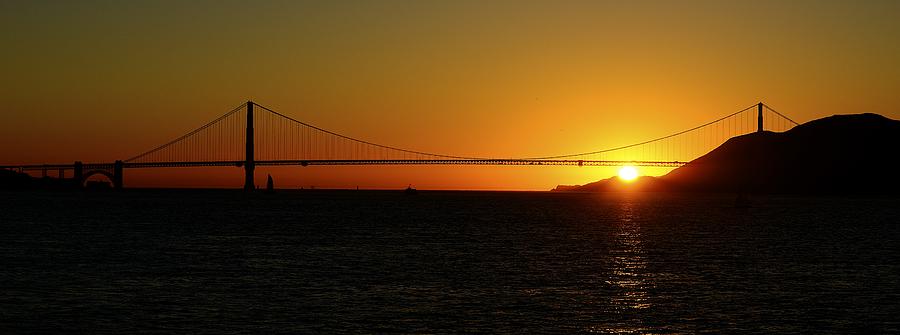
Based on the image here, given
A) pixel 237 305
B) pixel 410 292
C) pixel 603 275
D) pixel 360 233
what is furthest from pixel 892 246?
pixel 237 305

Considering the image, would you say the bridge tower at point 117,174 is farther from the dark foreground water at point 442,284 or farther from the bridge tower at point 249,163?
the dark foreground water at point 442,284

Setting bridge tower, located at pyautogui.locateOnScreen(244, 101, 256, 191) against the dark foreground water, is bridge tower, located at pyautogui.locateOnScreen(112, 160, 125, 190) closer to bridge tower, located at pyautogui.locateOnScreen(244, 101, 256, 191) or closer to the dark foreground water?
bridge tower, located at pyautogui.locateOnScreen(244, 101, 256, 191)

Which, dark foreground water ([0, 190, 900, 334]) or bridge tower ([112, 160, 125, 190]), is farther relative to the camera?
bridge tower ([112, 160, 125, 190])

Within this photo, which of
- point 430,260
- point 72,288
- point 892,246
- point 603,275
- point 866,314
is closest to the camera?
point 866,314

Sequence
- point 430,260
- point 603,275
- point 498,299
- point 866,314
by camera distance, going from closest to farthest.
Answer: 1. point 866,314
2. point 498,299
3. point 603,275
4. point 430,260

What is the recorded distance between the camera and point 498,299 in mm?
28844

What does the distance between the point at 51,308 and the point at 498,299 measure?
11.8 metres

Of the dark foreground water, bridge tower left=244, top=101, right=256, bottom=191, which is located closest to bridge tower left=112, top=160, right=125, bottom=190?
bridge tower left=244, top=101, right=256, bottom=191

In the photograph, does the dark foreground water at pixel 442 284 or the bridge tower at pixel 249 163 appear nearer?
the dark foreground water at pixel 442 284

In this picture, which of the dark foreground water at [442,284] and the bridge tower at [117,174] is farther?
the bridge tower at [117,174]

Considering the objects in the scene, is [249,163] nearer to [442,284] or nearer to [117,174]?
[117,174]

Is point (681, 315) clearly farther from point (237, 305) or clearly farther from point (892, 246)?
point (892, 246)

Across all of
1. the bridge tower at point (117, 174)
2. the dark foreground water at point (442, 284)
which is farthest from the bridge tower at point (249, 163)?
the dark foreground water at point (442, 284)

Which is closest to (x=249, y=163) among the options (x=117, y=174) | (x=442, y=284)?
(x=117, y=174)
